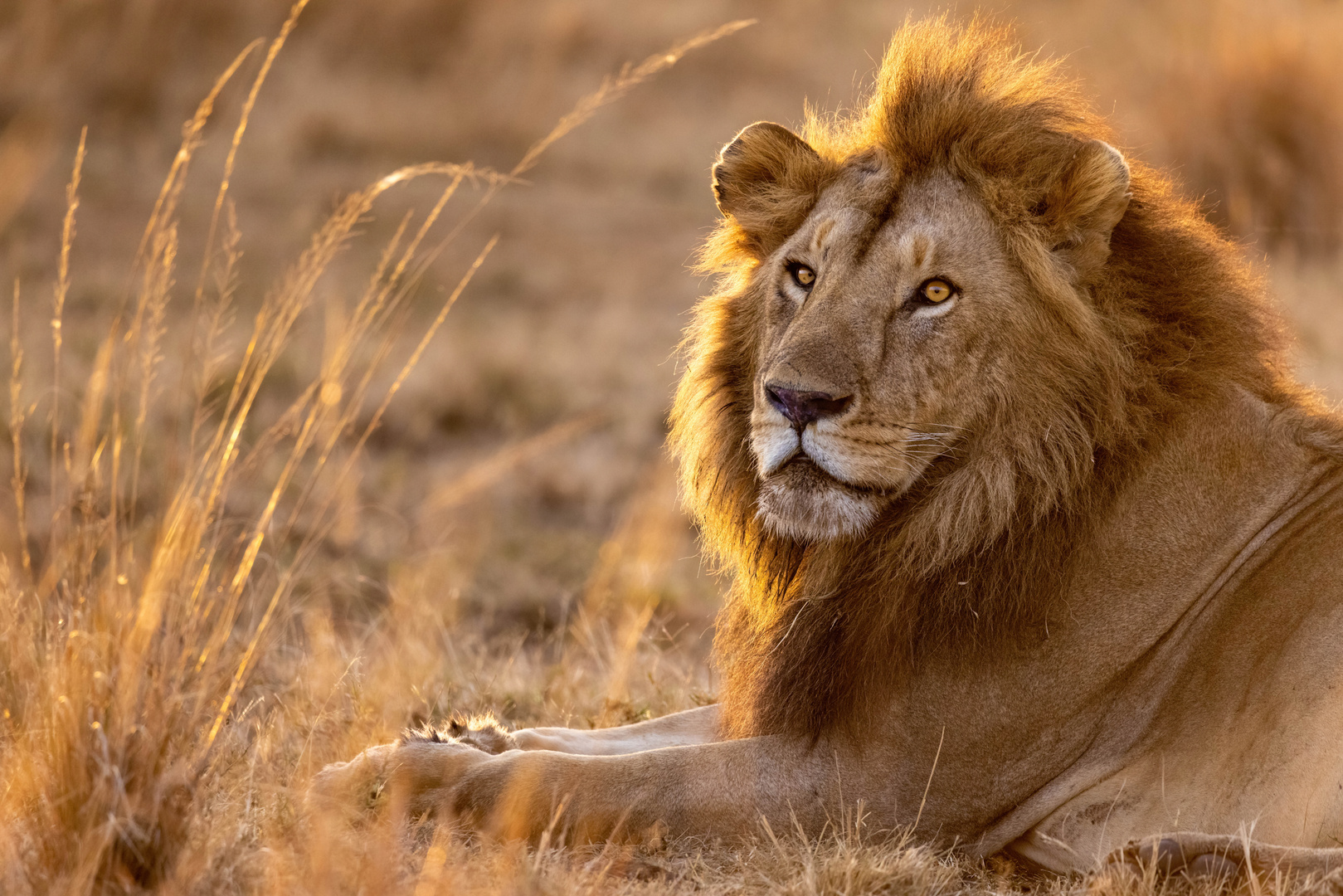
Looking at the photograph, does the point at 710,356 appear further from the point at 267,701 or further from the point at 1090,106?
the point at 267,701

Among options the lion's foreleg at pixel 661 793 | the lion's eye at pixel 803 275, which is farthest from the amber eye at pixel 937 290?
the lion's foreleg at pixel 661 793

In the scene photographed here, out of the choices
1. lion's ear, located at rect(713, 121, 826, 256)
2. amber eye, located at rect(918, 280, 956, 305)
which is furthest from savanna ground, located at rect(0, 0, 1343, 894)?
amber eye, located at rect(918, 280, 956, 305)

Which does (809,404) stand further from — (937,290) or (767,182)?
(767,182)

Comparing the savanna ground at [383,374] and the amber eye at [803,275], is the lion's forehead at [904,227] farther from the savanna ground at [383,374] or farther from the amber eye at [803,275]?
the savanna ground at [383,374]

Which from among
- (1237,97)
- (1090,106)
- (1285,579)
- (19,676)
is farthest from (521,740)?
(1237,97)

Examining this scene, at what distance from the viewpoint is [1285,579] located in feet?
11.3

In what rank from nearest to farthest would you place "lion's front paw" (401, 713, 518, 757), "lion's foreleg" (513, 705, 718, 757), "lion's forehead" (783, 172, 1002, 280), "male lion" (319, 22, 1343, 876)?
"male lion" (319, 22, 1343, 876) < "lion's forehead" (783, 172, 1002, 280) < "lion's front paw" (401, 713, 518, 757) < "lion's foreleg" (513, 705, 718, 757)

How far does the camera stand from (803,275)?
3.85m

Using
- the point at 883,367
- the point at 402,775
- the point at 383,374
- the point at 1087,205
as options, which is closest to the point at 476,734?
the point at 402,775

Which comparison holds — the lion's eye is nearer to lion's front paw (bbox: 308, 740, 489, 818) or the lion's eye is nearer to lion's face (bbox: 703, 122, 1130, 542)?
lion's face (bbox: 703, 122, 1130, 542)

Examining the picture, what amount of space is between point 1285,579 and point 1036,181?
1.17 m

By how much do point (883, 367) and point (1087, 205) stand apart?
661mm

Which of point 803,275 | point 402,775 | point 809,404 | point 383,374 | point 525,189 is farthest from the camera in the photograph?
point 525,189

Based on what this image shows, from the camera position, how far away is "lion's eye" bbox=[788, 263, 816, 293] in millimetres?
3826
